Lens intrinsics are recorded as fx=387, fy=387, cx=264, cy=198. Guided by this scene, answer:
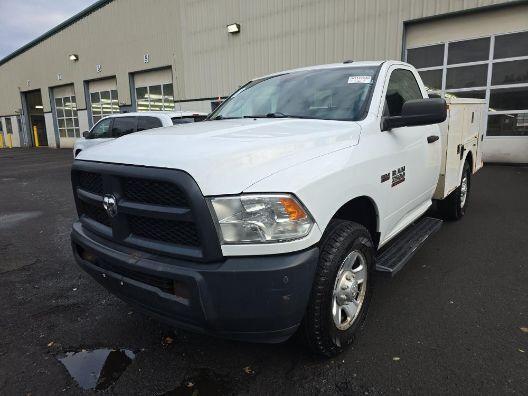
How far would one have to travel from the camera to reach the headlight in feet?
6.27

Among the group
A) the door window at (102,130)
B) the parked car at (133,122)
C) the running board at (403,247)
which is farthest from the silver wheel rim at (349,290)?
the door window at (102,130)

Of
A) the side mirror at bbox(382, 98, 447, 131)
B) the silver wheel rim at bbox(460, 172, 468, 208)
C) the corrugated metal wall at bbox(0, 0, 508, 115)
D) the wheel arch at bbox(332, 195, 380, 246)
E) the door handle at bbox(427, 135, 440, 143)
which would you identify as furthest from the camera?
the corrugated metal wall at bbox(0, 0, 508, 115)

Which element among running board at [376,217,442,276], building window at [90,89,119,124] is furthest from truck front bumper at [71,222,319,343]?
Answer: building window at [90,89,119,124]

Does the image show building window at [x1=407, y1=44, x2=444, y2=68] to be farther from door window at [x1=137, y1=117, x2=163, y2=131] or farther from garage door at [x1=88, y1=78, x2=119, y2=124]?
garage door at [x1=88, y1=78, x2=119, y2=124]

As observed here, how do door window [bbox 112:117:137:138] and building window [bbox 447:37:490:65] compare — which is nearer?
door window [bbox 112:117:137:138]

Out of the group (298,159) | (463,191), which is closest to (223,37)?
(463,191)

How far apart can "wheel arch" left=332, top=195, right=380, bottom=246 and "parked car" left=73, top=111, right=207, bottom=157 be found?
645cm

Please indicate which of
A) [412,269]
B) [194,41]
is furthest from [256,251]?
[194,41]

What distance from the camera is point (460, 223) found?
17.8ft

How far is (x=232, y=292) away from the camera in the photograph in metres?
1.89

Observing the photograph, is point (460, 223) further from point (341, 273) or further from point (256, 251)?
point (256, 251)

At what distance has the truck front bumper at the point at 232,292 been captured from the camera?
Answer: 1.88m

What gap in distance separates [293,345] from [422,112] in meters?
1.88

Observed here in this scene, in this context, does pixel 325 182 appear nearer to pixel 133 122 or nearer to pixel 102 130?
pixel 133 122
